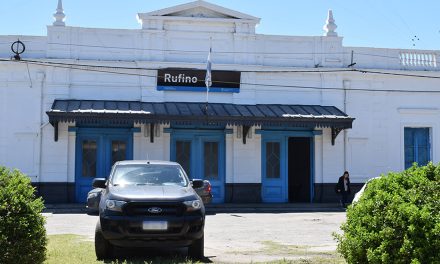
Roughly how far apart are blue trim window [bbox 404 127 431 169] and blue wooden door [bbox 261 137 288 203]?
5282 mm

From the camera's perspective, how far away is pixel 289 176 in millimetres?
25250

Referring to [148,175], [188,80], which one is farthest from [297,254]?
[188,80]

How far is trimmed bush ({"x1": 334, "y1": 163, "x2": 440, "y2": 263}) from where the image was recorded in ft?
21.0

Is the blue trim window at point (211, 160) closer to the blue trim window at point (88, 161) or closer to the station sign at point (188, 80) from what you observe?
the station sign at point (188, 80)

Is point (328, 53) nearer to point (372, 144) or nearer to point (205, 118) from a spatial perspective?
point (372, 144)

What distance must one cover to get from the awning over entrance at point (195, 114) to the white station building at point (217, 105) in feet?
0.16

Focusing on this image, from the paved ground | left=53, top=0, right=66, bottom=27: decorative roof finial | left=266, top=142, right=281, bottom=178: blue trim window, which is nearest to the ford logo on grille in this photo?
the paved ground

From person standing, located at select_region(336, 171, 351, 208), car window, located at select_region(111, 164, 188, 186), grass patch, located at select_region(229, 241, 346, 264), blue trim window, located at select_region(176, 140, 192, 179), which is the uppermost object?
blue trim window, located at select_region(176, 140, 192, 179)

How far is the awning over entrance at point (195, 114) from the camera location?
20969mm

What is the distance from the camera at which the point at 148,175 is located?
35.8 feet

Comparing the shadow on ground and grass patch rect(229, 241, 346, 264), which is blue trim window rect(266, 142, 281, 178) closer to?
grass patch rect(229, 241, 346, 264)

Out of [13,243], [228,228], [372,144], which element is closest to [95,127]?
[228,228]

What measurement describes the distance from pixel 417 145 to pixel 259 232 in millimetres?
12957

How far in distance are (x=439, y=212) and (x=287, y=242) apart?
6.32 metres
